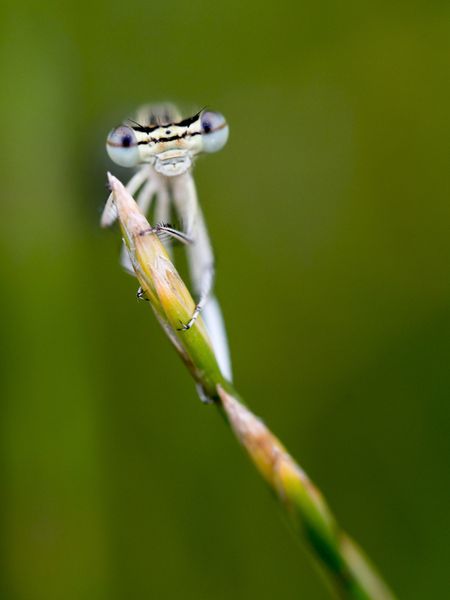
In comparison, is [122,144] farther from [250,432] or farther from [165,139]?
[250,432]

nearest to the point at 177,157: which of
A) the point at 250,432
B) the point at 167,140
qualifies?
the point at 167,140

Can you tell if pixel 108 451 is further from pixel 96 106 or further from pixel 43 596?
pixel 96 106

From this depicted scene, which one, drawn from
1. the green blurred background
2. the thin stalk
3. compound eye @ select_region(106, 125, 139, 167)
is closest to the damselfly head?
compound eye @ select_region(106, 125, 139, 167)

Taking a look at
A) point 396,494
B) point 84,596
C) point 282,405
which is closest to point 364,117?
point 282,405

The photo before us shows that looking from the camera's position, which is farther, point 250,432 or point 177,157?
point 177,157

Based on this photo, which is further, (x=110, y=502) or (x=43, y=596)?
(x=110, y=502)

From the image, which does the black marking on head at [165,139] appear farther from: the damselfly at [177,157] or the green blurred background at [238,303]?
the green blurred background at [238,303]

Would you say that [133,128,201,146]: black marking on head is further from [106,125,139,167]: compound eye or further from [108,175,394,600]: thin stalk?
[108,175,394,600]: thin stalk
